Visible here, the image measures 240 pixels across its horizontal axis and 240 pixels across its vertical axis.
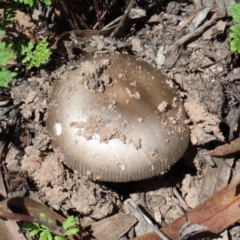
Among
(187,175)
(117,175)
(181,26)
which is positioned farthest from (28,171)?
(181,26)

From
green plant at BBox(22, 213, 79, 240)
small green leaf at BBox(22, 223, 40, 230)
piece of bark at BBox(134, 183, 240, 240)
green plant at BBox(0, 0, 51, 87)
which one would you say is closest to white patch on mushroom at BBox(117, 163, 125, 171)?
green plant at BBox(22, 213, 79, 240)

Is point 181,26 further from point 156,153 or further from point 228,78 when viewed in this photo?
point 156,153

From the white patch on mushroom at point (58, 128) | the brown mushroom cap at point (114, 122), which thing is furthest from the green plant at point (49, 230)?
the white patch on mushroom at point (58, 128)

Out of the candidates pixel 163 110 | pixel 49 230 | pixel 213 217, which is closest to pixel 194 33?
pixel 163 110

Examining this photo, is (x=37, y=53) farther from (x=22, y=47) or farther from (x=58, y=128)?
(x=58, y=128)

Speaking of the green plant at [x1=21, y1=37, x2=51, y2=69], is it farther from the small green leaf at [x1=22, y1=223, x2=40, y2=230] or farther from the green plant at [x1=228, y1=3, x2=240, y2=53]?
the green plant at [x1=228, y1=3, x2=240, y2=53]

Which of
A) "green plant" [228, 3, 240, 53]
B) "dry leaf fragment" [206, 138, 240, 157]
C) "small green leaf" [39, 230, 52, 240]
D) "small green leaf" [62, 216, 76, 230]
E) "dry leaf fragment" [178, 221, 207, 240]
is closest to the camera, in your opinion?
"green plant" [228, 3, 240, 53]

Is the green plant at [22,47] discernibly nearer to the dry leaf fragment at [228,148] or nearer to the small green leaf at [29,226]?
the small green leaf at [29,226]
